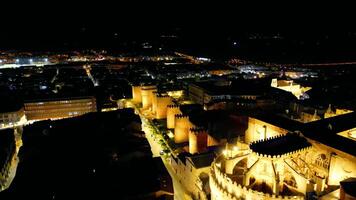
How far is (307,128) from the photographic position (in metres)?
20.5

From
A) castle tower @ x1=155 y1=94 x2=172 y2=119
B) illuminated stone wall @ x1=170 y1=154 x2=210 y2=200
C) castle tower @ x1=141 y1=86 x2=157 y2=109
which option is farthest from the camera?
castle tower @ x1=141 y1=86 x2=157 y2=109

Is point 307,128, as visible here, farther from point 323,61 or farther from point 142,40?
point 142,40

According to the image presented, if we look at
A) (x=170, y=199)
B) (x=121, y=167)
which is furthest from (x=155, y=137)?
(x=170, y=199)

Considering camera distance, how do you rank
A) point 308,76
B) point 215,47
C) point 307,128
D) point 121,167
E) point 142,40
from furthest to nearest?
point 142,40, point 215,47, point 308,76, point 121,167, point 307,128

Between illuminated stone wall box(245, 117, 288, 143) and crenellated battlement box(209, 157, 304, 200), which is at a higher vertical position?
illuminated stone wall box(245, 117, 288, 143)

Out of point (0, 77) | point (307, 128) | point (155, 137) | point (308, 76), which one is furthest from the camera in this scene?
point (0, 77)

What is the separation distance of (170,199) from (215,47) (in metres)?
131

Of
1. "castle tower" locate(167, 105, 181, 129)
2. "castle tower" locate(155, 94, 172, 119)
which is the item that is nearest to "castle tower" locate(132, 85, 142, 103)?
"castle tower" locate(155, 94, 172, 119)

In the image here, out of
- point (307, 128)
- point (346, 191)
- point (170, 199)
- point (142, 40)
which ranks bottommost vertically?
point (170, 199)

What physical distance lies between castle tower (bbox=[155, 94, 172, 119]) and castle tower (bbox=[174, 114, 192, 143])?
8179 mm

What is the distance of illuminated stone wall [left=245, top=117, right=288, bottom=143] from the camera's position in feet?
72.5

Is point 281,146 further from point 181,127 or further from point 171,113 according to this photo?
point 171,113

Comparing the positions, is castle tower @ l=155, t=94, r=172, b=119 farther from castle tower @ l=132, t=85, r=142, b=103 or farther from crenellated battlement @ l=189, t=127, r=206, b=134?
crenellated battlement @ l=189, t=127, r=206, b=134

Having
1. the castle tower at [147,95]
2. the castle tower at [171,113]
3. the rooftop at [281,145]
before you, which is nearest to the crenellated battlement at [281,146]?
the rooftop at [281,145]
